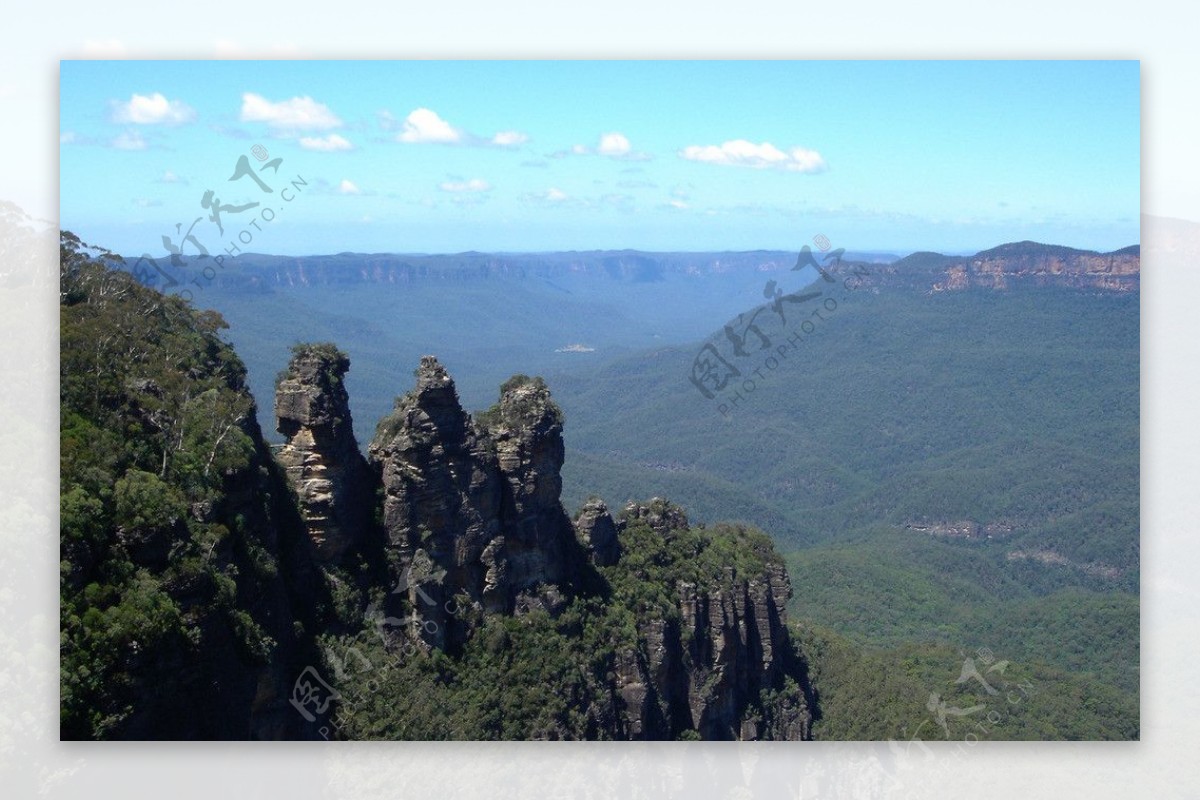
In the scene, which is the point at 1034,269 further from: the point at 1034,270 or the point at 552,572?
the point at 552,572

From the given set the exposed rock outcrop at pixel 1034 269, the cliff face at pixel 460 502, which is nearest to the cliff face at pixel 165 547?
the cliff face at pixel 460 502

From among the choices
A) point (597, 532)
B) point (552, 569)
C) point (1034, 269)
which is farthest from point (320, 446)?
point (1034, 269)

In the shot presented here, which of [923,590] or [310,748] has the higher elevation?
[310,748]

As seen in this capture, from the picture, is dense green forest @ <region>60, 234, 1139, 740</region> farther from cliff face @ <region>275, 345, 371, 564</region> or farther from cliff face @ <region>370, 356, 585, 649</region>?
cliff face @ <region>370, 356, 585, 649</region>

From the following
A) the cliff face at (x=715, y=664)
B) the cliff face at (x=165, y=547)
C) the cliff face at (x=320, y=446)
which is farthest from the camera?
the cliff face at (x=715, y=664)

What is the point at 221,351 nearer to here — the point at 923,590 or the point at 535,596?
the point at 535,596

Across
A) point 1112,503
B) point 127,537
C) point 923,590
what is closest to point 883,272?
point 1112,503

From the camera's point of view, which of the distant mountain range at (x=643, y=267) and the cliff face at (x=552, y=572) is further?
the distant mountain range at (x=643, y=267)

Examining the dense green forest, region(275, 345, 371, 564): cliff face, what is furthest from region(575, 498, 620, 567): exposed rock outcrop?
region(275, 345, 371, 564): cliff face

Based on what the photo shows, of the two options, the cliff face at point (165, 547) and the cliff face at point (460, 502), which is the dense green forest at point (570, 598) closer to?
the cliff face at point (165, 547)
